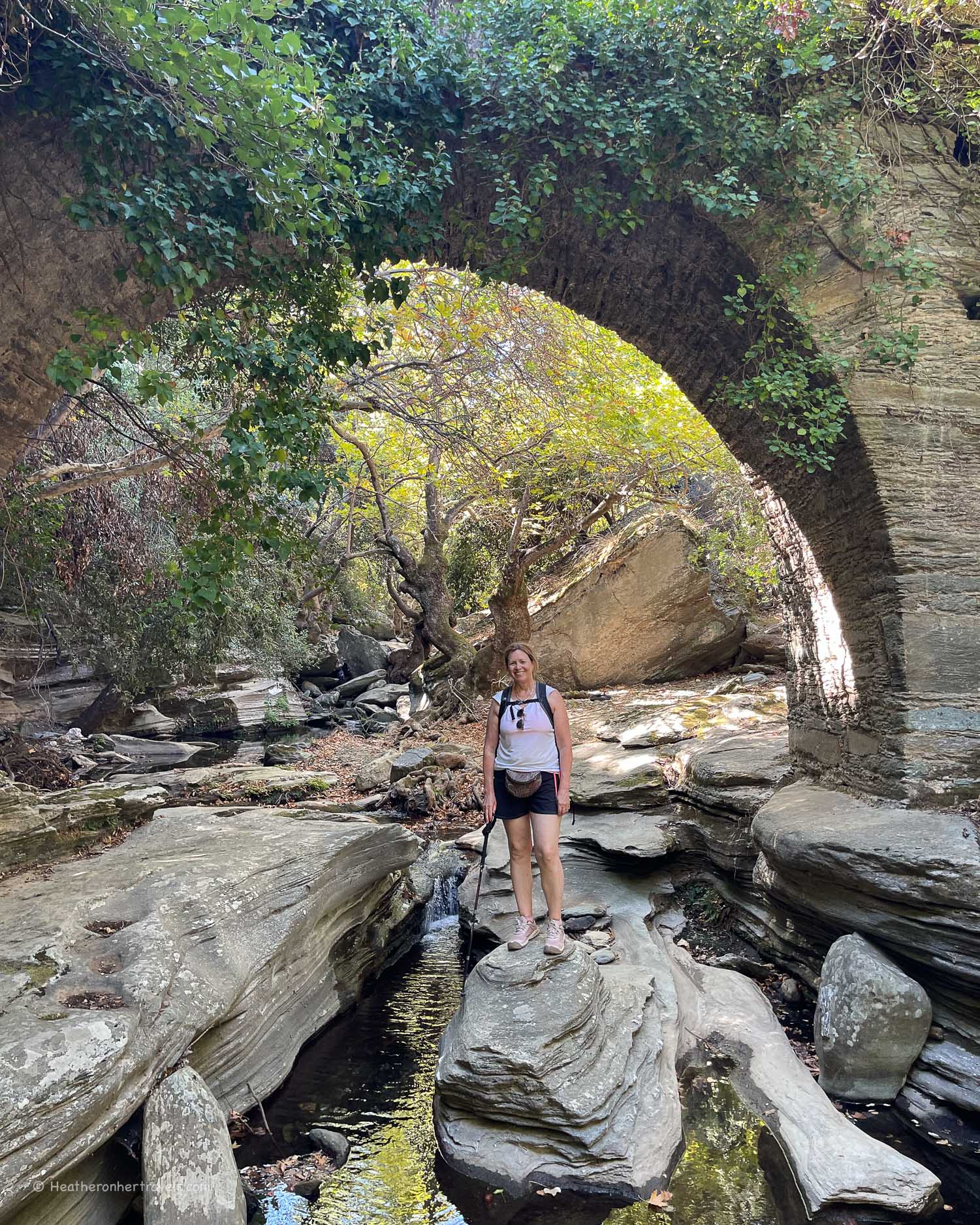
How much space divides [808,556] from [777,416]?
49.3 inches

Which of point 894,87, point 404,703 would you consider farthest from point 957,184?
point 404,703

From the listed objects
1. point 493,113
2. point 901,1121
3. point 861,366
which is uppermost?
point 493,113

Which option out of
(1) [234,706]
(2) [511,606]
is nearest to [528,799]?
(2) [511,606]

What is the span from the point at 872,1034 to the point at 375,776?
744 cm

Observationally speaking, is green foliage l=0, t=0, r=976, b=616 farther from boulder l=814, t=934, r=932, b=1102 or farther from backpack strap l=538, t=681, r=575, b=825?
boulder l=814, t=934, r=932, b=1102

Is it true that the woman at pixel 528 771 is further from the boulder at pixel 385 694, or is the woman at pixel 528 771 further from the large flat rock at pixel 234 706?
the boulder at pixel 385 694

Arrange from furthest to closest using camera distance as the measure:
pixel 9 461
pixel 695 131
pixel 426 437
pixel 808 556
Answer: pixel 426 437
pixel 808 556
pixel 695 131
pixel 9 461

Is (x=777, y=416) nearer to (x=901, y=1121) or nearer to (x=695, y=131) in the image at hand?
(x=695, y=131)

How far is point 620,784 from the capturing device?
8.11 metres

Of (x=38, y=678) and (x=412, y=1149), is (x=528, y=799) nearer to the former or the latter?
(x=412, y=1149)

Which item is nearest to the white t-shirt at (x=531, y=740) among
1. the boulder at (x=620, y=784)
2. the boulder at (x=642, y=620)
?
the boulder at (x=620, y=784)

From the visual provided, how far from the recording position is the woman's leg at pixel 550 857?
15.5 ft

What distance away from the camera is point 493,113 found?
5.12 meters

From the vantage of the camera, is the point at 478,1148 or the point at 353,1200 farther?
the point at 478,1148
